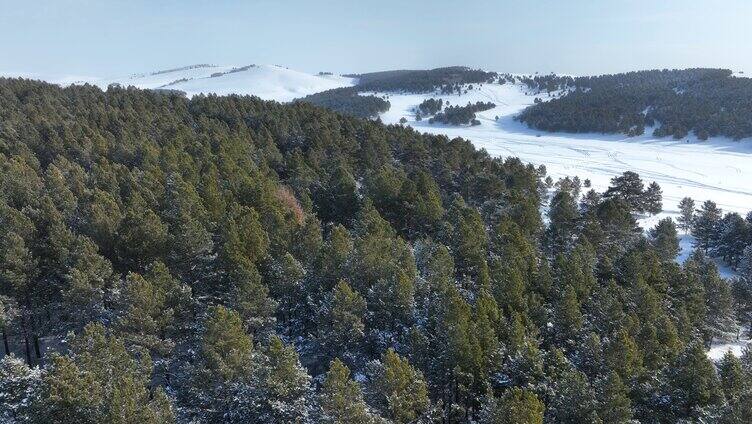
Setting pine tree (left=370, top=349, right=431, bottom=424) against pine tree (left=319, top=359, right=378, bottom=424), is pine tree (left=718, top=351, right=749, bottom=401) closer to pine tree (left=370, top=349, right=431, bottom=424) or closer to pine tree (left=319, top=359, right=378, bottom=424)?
pine tree (left=370, top=349, right=431, bottom=424)

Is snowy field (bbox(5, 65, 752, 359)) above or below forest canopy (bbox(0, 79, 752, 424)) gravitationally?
below

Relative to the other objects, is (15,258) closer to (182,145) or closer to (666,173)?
(182,145)

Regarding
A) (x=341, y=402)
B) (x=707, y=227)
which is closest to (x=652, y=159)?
(x=707, y=227)

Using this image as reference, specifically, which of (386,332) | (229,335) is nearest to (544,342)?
(386,332)

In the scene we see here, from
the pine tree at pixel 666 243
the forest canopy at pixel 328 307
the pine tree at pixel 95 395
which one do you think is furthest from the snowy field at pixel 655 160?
the pine tree at pixel 95 395

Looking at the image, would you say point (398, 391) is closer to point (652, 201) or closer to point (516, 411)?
point (516, 411)

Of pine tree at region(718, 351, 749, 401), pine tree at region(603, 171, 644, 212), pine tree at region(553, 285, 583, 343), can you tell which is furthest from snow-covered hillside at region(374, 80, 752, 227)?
pine tree at region(718, 351, 749, 401)

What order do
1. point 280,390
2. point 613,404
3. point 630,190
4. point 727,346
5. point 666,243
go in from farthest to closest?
1. point 630,190
2. point 666,243
3. point 727,346
4. point 613,404
5. point 280,390

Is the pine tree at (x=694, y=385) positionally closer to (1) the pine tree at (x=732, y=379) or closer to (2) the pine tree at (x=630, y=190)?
(1) the pine tree at (x=732, y=379)
